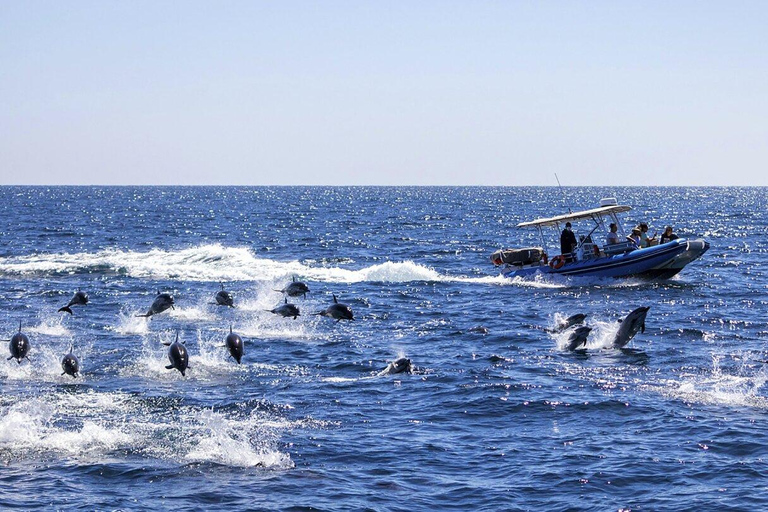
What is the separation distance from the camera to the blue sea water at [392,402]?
13.9m

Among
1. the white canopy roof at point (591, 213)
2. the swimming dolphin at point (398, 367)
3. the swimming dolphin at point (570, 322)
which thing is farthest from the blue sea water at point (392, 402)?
the white canopy roof at point (591, 213)

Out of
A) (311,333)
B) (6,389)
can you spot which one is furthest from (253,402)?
Result: (311,333)

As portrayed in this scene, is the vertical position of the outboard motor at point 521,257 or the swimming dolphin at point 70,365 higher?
the outboard motor at point 521,257

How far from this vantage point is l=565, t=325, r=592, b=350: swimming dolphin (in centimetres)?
2389

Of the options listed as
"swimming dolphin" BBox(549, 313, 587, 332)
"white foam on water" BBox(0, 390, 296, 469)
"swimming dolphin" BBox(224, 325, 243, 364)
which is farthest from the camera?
"swimming dolphin" BBox(549, 313, 587, 332)

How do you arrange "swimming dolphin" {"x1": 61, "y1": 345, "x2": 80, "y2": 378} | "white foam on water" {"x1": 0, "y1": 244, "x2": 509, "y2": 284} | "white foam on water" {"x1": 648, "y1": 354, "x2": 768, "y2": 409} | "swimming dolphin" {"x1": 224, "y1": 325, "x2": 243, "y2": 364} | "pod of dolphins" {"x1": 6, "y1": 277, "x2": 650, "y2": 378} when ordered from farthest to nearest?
"white foam on water" {"x1": 0, "y1": 244, "x2": 509, "y2": 284} → "swimming dolphin" {"x1": 224, "y1": 325, "x2": 243, "y2": 364} → "swimming dolphin" {"x1": 61, "y1": 345, "x2": 80, "y2": 378} → "pod of dolphins" {"x1": 6, "y1": 277, "x2": 650, "y2": 378} → "white foam on water" {"x1": 648, "y1": 354, "x2": 768, "y2": 409}

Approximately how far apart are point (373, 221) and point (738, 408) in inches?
3194

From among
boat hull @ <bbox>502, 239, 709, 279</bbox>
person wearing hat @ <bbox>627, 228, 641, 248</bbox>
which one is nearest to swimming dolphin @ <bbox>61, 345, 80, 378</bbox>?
boat hull @ <bbox>502, 239, 709, 279</bbox>

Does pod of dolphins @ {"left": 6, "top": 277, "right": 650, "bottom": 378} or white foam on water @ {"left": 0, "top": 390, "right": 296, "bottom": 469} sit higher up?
pod of dolphins @ {"left": 6, "top": 277, "right": 650, "bottom": 378}

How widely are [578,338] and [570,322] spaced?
2.87 meters

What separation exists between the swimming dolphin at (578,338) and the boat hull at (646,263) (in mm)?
12635

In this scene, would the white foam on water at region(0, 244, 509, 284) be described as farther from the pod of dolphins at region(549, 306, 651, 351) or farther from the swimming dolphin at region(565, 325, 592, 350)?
the swimming dolphin at region(565, 325, 592, 350)

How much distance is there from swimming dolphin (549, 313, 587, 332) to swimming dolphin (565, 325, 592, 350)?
1.98 m

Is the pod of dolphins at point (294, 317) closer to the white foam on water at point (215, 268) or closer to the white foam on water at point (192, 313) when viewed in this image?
the white foam on water at point (192, 313)
